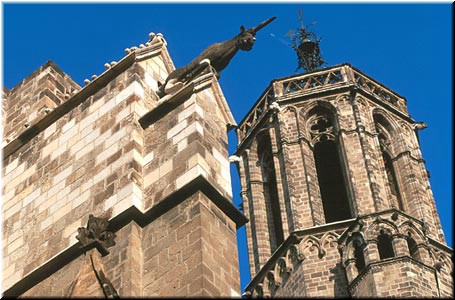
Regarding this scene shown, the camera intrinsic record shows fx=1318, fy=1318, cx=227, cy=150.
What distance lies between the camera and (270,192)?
33500 millimetres

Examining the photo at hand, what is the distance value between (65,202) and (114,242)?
1.19 m

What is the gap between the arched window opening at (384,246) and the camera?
27.7 meters

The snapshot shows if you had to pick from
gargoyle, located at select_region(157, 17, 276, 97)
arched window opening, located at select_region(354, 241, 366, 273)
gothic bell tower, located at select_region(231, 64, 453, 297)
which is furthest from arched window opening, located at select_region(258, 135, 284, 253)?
gargoyle, located at select_region(157, 17, 276, 97)

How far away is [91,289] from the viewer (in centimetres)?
1030

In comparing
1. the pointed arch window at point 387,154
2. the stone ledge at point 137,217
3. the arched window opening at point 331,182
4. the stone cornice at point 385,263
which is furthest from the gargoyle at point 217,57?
the pointed arch window at point 387,154

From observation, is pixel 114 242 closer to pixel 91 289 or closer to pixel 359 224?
pixel 91 289

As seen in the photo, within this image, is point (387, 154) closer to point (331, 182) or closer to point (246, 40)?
point (331, 182)

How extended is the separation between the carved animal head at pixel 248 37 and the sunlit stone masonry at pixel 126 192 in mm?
476

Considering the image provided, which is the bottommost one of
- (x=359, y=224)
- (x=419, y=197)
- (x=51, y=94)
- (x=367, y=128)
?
(x=51, y=94)

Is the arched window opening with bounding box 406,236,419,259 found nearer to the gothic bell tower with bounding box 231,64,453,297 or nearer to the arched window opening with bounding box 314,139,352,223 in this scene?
the gothic bell tower with bounding box 231,64,453,297

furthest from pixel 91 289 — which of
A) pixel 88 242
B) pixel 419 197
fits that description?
pixel 419 197

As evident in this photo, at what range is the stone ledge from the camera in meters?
11.1

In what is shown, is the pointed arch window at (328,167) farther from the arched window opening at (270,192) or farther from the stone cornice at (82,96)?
the stone cornice at (82,96)

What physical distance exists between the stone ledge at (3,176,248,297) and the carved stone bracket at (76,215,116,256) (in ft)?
0.25
